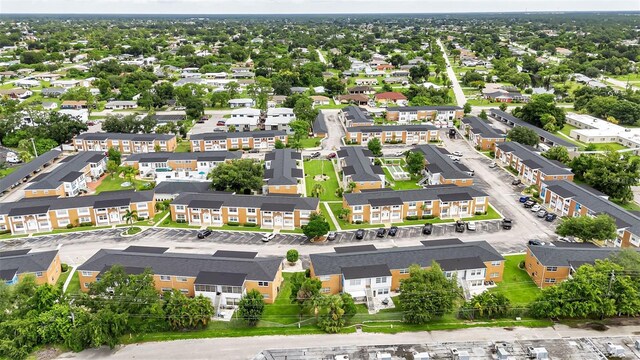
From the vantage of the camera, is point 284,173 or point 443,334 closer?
point 443,334

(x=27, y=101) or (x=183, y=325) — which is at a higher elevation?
(x=27, y=101)

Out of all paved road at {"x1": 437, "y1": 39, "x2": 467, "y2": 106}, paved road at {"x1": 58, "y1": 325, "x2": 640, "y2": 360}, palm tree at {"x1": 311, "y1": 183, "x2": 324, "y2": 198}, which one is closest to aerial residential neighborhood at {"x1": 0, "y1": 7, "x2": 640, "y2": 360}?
paved road at {"x1": 58, "y1": 325, "x2": 640, "y2": 360}

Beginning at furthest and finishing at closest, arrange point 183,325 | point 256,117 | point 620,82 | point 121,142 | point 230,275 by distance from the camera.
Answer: point 620,82
point 256,117
point 121,142
point 230,275
point 183,325

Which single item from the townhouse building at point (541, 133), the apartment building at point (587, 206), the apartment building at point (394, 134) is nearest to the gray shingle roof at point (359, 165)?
the apartment building at point (394, 134)

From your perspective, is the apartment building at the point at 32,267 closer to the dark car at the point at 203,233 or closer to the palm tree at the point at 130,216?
the palm tree at the point at 130,216

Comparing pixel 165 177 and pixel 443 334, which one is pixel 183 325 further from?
pixel 165 177

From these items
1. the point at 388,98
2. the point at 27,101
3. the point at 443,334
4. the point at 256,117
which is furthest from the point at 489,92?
the point at 27,101

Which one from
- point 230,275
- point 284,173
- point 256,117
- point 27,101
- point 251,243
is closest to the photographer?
point 230,275

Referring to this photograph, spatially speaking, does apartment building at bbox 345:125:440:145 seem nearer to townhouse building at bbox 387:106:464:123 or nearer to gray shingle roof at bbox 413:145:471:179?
gray shingle roof at bbox 413:145:471:179
